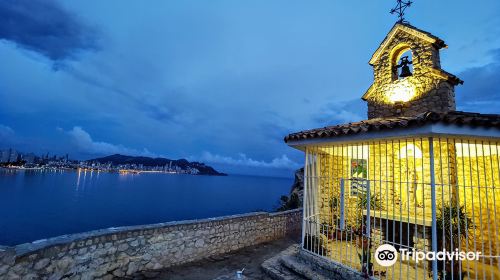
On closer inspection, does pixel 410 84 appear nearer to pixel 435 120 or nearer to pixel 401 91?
pixel 401 91

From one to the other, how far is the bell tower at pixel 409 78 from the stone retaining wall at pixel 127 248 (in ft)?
20.4

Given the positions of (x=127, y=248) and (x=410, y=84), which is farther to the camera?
(x=410, y=84)

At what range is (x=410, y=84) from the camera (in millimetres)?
8336

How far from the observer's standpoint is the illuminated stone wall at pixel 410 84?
25.5 feet

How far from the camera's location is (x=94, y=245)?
494cm

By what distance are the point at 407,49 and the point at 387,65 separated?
84 centimetres

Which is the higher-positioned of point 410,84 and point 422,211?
point 410,84

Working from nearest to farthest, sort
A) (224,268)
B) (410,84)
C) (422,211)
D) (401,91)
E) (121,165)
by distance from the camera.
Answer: (224,268)
(422,211)
(410,84)
(401,91)
(121,165)

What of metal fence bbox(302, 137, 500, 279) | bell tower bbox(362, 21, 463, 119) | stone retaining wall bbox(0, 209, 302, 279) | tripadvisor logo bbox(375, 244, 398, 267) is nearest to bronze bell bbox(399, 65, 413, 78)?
bell tower bbox(362, 21, 463, 119)

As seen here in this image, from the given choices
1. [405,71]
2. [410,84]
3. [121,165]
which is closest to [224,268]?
[410,84]

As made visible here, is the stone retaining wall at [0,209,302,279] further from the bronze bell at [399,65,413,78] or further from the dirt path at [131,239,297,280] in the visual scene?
the bronze bell at [399,65,413,78]

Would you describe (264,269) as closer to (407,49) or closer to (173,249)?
(173,249)

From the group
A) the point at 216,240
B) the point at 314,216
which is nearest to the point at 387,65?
the point at 314,216

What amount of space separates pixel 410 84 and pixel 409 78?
0.72 feet
